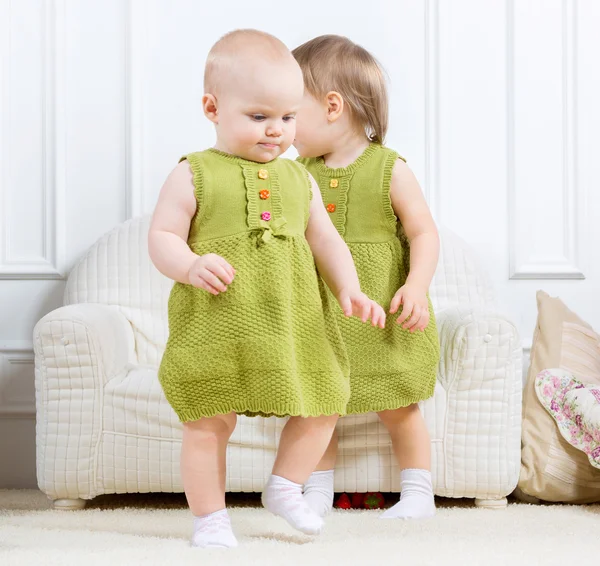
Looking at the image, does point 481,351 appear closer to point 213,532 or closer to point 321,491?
point 321,491

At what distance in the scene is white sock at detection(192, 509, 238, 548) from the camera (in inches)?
55.6

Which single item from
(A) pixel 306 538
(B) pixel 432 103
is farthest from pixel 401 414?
(B) pixel 432 103

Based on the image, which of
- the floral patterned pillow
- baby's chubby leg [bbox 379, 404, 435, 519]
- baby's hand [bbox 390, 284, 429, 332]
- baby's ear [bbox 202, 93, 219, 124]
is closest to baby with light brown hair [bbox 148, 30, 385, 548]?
baby's ear [bbox 202, 93, 219, 124]

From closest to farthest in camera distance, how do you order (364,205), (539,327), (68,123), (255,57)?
(255,57) < (364,205) < (539,327) < (68,123)

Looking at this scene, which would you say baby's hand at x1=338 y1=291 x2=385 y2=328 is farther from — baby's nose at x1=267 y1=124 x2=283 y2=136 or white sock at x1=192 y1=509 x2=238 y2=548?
white sock at x1=192 y1=509 x2=238 y2=548

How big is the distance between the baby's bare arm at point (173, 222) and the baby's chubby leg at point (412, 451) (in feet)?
2.23

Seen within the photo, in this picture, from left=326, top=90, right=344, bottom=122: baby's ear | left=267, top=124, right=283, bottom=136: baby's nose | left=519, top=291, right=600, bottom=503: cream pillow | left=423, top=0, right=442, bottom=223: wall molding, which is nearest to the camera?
left=267, top=124, right=283, bottom=136: baby's nose

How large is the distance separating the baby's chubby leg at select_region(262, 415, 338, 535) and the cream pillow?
2.49ft

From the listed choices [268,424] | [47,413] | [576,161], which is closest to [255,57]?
[268,424]

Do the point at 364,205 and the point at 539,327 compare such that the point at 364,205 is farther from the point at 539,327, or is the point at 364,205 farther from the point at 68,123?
the point at 68,123

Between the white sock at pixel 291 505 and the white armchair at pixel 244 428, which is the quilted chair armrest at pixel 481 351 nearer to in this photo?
the white armchair at pixel 244 428

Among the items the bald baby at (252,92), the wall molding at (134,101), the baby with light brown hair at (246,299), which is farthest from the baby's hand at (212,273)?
the wall molding at (134,101)

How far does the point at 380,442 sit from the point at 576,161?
1.22 meters

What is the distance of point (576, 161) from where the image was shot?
262 centimetres
